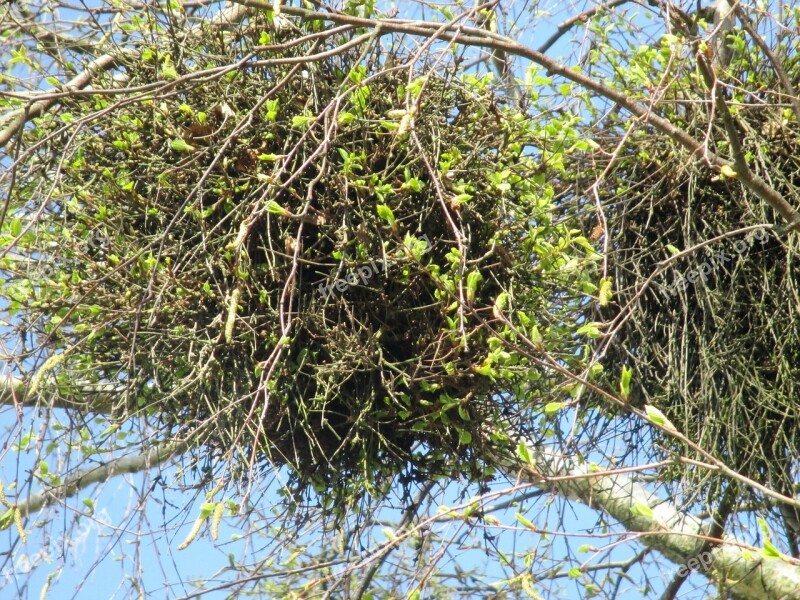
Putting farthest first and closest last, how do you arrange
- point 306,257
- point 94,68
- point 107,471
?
point 107,471 → point 94,68 → point 306,257

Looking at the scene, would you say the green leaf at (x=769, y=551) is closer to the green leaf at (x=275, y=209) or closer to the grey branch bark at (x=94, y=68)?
the green leaf at (x=275, y=209)

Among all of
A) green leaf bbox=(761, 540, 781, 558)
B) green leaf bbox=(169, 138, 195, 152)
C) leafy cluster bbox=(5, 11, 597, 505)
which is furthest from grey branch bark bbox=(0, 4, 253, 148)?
green leaf bbox=(761, 540, 781, 558)

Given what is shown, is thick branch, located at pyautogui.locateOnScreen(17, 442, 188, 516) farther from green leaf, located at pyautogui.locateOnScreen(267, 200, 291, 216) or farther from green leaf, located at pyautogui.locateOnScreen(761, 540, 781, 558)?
green leaf, located at pyautogui.locateOnScreen(761, 540, 781, 558)

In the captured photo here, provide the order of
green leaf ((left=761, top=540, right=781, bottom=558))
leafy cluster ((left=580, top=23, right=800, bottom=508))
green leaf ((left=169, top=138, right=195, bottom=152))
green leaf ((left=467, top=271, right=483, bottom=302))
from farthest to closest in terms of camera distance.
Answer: leafy cluster ((left=580, top=23, right=800, bottom=508)), green leaf ((left=169, top=138, right=195, bottom=152)), green leaf ((left=467, top=271, right=483, bottom=302)), green leaf ((left=761, top=540, right=781, bottom=558))

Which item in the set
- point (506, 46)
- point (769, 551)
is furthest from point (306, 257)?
point (769, 551)

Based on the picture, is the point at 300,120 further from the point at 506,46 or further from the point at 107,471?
the point at 107,471

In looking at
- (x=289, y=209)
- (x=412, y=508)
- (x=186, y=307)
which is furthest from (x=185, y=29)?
(x=412, y=508)

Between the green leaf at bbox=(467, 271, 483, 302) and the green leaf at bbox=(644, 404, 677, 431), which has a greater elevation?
the green leaf at bbox=(467, 271, 483, 302)

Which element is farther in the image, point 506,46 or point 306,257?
point 306,257

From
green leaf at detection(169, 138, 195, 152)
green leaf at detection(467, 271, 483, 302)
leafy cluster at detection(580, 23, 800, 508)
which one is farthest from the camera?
leafy cluster at detection(580, 23, 800, 508)

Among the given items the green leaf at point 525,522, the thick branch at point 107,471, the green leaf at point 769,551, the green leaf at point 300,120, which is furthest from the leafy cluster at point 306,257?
the green leaf at point 769,551

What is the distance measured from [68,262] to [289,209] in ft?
1.35

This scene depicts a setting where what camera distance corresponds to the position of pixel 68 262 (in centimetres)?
166

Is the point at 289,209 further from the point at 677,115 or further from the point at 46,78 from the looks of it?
the point at 677,115
